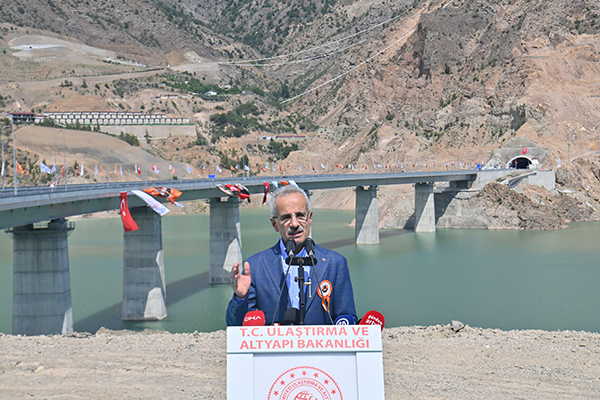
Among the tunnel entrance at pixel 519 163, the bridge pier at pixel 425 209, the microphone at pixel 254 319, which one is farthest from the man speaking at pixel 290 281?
the tunnel entrance at pixel 519 163

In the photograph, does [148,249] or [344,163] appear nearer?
[148,249]

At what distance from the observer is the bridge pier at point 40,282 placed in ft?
90.4

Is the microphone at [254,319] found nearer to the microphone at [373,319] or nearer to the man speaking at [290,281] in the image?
the man speaking at [290,281]

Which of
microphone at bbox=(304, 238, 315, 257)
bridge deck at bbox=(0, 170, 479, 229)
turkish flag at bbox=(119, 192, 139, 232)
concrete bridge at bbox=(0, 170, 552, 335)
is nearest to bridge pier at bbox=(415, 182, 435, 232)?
bridge deck at bbox=(0, 170, 479, 229)

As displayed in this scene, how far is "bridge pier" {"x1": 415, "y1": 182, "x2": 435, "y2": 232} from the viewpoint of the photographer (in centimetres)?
8181

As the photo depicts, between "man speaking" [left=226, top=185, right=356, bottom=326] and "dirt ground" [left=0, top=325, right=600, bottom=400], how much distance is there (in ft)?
29.3

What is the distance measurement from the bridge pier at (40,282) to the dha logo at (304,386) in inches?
978

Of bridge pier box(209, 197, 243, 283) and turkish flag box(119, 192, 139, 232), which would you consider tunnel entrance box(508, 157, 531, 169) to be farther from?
turkish flag box(119, 192, 139, 232)

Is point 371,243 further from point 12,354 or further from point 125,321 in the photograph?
point 12,354

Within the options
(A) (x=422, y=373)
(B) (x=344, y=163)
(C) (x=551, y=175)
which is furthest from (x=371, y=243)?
(B) (x=344, y=163)

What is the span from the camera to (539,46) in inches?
4641

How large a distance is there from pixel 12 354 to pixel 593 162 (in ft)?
309

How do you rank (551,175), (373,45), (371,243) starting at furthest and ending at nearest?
(373,45)
(551,175)
(371,243)

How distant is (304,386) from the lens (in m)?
4.60
